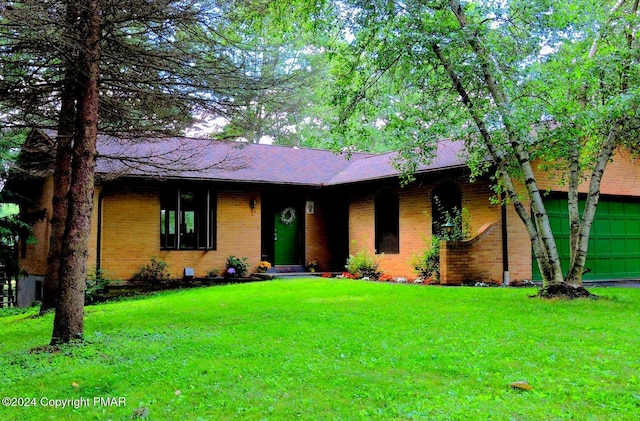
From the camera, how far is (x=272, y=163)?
60.0ft

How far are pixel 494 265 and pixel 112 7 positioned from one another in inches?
395

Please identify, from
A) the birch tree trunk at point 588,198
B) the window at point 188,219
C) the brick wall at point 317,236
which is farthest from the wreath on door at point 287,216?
the birch tree trunk at point 588,198

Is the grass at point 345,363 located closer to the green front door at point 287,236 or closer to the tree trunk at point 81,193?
the tree trunk at point 81,193

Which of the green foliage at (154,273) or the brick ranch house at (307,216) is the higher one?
the brick ranch house at (307,216)

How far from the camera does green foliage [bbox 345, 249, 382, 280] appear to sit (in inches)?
618

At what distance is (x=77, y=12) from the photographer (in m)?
7.59

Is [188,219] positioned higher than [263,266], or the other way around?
[188,219]

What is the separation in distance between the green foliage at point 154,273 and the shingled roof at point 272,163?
2620 mm

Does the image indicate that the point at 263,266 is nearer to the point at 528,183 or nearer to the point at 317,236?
the point at 317,236

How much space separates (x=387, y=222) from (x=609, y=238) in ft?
20.7

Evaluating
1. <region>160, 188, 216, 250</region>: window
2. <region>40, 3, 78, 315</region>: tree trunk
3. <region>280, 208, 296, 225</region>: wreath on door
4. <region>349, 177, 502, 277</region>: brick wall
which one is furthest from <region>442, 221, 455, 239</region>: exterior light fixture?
<region>40, 3, 78, 315</region>: tree trunk

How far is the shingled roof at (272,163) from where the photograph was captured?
1398 centimetres

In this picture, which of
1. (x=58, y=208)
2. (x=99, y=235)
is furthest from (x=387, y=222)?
(x=58, y=208)

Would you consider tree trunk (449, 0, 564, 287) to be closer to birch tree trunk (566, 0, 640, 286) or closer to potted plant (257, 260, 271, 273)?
birch tree trunk (566, 0, 640, 286)
